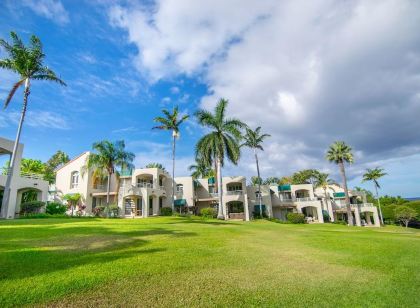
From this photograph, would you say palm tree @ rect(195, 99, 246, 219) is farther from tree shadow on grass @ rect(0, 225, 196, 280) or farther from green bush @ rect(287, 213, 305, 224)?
tree shadow on grass @ rect(0, 225, 196, 280)

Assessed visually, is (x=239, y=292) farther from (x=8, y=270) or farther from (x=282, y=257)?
(x=8, y=270)

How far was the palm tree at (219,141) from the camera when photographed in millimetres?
Result: 30594

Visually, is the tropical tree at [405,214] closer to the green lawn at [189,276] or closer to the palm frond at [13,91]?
the green lawn at [189,276]

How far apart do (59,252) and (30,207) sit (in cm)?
2465

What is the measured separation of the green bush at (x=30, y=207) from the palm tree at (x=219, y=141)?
1837 cm

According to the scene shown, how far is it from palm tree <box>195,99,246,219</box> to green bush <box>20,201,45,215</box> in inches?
723

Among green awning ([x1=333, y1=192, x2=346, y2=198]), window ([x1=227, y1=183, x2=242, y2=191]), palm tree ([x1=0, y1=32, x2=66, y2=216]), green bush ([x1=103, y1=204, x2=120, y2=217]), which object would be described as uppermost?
palm tree ([x1=0, y1=32, x2=66, y2=216])

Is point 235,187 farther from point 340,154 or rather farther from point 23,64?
point 23,64

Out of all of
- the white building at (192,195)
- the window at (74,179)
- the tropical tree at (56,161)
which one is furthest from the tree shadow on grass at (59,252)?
the tropical tree at (56,161)

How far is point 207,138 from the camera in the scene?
3130 cm

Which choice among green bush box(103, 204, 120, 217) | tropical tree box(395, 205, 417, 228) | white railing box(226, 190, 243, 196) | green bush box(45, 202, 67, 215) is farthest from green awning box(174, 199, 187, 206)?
tropical tree box(395, 205, 417, 228)

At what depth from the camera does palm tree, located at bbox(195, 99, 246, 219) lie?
100 ft

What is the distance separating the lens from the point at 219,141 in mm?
30875

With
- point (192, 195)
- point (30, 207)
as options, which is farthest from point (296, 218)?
point (30, 207)
